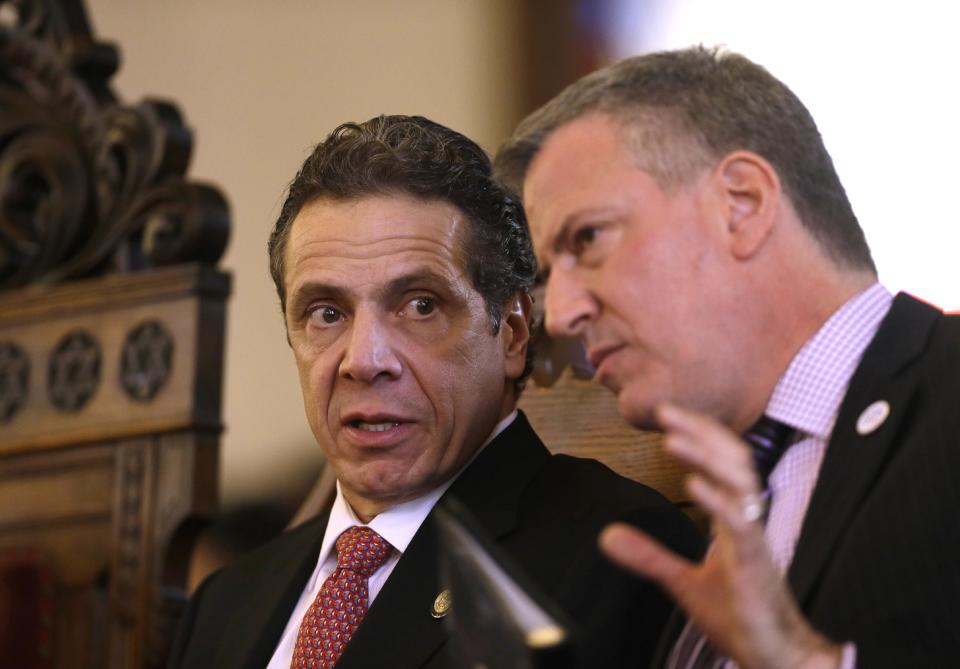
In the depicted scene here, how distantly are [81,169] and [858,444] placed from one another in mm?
2649

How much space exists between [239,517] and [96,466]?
1.47 meters

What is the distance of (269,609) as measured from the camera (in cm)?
251

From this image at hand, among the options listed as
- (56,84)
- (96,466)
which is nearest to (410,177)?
(96,466)

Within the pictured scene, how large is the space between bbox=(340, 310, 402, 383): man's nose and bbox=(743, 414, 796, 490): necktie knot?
70 centimetres

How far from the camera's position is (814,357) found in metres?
1.74

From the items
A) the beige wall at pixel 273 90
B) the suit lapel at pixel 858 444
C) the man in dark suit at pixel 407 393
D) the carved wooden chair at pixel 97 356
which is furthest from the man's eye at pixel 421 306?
the beige wall at pixel 273 90

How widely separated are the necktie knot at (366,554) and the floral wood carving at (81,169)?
4.25ft

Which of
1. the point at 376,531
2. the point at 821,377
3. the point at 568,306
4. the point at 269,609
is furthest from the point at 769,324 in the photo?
the point at 269,609

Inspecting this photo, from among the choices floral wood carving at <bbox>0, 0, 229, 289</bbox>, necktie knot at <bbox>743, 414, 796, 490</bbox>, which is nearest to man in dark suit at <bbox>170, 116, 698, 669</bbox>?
necktie knot at <bbox>743, 414, 796, 490</bbox>

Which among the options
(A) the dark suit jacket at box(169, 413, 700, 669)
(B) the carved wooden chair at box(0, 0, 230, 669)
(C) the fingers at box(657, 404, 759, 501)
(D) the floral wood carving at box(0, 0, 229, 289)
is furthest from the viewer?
(D) the floral wood carving at box(0, 0, 229, 289)

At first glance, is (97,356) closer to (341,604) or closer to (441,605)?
(341,604)

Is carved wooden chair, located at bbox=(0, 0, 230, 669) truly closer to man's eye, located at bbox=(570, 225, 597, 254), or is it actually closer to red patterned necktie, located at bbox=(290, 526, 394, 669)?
red patterned necktie, located at bbox=(290, 526, 394, 669)

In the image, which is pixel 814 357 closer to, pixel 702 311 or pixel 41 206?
pixel 702 311

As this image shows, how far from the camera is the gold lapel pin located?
Answer: 221 centimetres
